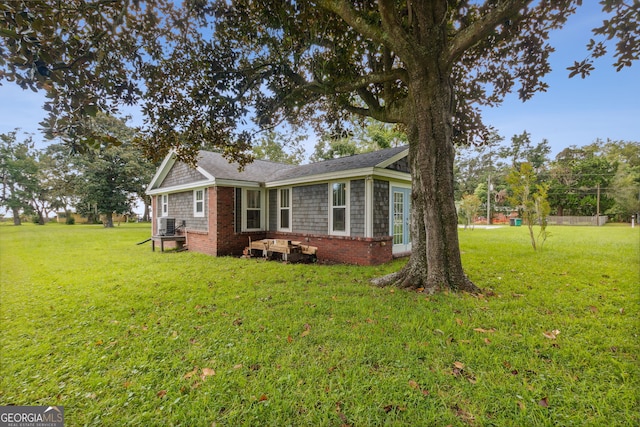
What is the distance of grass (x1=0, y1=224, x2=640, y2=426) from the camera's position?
2.26m

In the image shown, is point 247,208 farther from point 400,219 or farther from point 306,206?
point 400,219

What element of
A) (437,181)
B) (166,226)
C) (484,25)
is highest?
(484,25)

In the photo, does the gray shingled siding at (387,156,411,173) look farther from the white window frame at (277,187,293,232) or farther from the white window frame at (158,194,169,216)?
the white window frame at (158,194,169,216)

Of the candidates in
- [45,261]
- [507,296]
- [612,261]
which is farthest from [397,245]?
[45,261]

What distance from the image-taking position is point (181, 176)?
12438mm

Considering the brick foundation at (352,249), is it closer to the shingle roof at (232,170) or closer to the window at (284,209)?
the window at (284,209)

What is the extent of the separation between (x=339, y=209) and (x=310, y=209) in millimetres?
1247

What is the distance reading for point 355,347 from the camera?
319 centimetres

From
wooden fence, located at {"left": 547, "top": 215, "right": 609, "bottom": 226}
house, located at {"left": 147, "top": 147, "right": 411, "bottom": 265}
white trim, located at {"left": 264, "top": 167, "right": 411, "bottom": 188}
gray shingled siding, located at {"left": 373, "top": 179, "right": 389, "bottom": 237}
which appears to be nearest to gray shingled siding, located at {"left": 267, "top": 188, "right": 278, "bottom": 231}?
house, located at {"left": 147, "top": 147, "right": 411, "bottom": 265}

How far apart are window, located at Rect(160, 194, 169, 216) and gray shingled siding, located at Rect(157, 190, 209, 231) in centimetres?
36

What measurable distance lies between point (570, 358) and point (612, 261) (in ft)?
25.2

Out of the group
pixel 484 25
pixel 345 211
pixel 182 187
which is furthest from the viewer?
pixel 182 187

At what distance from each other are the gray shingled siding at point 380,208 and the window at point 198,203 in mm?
7176

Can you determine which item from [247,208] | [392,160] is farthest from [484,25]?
[247,208]
